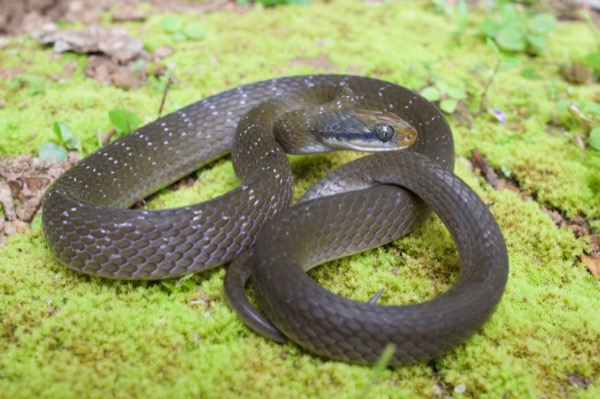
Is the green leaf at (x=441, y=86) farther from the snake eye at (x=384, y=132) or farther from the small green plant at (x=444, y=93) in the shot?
the snake eye at (x=384, y=132)

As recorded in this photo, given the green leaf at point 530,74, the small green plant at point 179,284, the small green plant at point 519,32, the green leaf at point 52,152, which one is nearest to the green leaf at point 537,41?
the small green plant at point 519,32

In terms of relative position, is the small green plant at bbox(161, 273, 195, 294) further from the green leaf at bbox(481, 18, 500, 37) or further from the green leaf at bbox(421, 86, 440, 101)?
the green leaf at bbox(481, 18, 500, 37)

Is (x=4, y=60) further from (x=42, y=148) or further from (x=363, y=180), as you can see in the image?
(x=363, y=180)

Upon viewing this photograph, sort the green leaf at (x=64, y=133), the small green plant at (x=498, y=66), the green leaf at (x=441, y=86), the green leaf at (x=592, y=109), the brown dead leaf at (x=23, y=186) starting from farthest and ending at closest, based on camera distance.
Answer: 1. the green leaf at (x=441, y=86)
2. the small green plant at (x=498, y=66)
3. the green leaf at (x=592, y=109)
4. the green leaf at (x=64, y=133)
5. the brown dead leaf at (x=23, y=186)

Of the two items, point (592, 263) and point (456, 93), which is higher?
point (456, 93)

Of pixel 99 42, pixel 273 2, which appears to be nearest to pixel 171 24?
pixel 99 42

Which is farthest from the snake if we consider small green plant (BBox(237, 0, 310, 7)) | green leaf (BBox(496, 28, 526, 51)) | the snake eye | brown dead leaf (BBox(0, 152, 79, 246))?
small green plant (BBox(237, 0, 310, 7))

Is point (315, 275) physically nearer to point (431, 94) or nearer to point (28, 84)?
point (431, 94)
